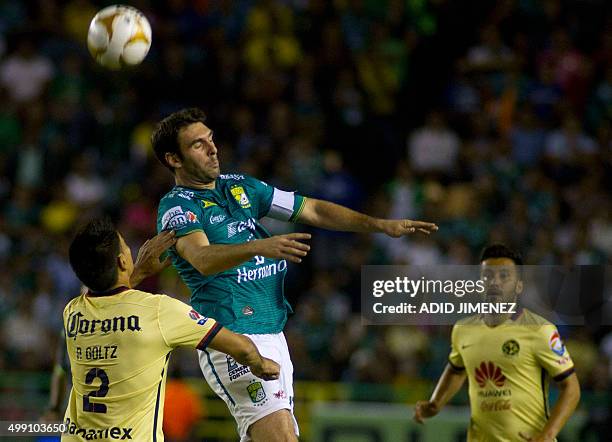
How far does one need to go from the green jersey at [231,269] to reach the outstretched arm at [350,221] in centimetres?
39

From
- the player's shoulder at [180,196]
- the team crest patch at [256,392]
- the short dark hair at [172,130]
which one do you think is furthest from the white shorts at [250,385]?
the short dark hair at [172,130]

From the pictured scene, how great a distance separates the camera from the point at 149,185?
13680 mm

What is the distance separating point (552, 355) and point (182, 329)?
102 inches

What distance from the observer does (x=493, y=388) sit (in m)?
7.01

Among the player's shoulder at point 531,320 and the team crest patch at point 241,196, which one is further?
the player's shoulder at point 531,320

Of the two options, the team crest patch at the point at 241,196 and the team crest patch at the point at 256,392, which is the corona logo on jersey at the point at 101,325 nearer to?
the team crest patch at the point at 256,392

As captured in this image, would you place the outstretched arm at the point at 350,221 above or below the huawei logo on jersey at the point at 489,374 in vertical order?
above

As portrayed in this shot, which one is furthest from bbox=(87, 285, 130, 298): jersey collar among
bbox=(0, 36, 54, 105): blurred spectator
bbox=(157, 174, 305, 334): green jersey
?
bbox=(0, 36, 54, 105): blurred spectator

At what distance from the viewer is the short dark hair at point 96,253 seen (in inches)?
213

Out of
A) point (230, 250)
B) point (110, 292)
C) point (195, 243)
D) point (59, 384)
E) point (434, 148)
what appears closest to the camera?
point (110, 292)

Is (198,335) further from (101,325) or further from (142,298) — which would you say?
(101,325)

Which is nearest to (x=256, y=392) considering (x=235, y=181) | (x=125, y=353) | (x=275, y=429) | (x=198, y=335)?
(x=275, y=429)

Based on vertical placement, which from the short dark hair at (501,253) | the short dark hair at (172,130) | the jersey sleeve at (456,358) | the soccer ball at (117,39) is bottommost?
the jersey sleeve at (456,358)

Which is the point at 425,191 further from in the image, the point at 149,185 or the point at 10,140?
the point at 10,140
